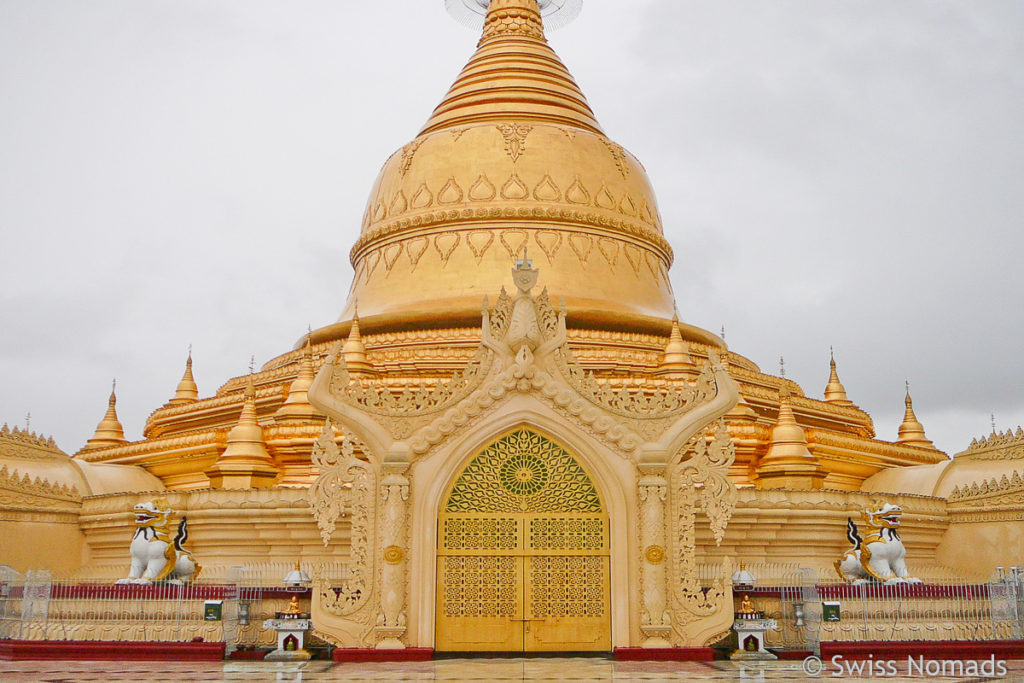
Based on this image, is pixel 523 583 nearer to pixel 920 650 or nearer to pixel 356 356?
pixel 920 650

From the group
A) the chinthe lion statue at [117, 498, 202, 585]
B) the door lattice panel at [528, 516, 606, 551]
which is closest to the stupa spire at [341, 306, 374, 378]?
the chinthe lion statue at [117, 498, 202, 585]

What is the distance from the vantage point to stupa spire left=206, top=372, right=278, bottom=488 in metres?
→ 18.5

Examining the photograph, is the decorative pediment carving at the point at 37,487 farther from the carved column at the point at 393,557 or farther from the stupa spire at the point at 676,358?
the stupa spire at the point at 676,358

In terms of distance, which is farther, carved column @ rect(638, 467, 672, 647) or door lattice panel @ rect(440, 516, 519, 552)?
door lattice panel @ rect(440, 516, 519, 552)

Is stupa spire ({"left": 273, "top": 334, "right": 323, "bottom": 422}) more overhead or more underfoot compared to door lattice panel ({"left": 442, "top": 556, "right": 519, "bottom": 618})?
more overhead

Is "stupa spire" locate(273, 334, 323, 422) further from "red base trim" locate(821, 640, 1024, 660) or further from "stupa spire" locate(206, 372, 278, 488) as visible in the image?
"red base trim" locate(821, 640, 1024, 660)

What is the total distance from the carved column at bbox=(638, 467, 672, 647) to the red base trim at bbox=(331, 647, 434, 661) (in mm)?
2425

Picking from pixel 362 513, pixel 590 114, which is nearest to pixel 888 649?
pixel 362 513

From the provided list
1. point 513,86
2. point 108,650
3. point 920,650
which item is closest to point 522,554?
point 920,650

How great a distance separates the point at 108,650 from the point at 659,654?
20.2 ft

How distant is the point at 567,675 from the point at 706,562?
564cm

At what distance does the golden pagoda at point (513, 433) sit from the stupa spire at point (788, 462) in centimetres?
5

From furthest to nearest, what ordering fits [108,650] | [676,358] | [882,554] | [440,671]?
[676,358] → [882,554] → [108,650] → [440,671]

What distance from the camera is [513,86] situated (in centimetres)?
Result: 2614
